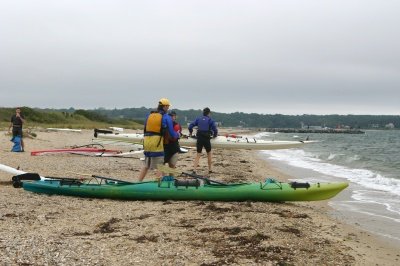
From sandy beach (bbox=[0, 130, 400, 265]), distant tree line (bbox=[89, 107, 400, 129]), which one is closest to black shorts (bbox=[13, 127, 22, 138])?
sandy beach (bbox=[0, 130, 400, 265])

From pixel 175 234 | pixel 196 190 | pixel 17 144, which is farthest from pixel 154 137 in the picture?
pixel 17 144

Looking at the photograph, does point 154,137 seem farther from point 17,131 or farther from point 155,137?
point 17,131

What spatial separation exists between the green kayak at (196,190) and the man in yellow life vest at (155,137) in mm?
651

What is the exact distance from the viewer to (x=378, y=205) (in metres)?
9.53

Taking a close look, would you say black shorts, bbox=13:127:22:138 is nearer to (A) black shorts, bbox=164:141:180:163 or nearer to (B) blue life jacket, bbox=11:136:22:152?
(B) blue life jacket, bbox=11:136:22:152

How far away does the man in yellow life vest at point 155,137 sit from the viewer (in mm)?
8531

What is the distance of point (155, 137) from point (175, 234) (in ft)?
10.4

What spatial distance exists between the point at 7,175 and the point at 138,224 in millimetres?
5293

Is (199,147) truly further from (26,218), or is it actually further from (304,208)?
(26,218)

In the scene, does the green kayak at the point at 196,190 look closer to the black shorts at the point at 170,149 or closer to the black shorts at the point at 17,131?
the black shorts at the point at 170,149

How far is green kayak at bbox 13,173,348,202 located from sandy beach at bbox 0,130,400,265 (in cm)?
17

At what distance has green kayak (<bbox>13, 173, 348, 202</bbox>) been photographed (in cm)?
778

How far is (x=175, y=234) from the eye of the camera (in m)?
5.68

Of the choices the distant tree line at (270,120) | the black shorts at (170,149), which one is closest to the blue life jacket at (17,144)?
the black shorts at (170,149)
